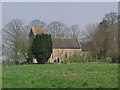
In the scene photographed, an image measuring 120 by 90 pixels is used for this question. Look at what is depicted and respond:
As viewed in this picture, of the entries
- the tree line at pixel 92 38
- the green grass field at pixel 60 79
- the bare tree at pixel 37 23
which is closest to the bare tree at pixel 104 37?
the tree line at pixel 92 38

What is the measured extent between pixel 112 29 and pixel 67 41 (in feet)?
74.8

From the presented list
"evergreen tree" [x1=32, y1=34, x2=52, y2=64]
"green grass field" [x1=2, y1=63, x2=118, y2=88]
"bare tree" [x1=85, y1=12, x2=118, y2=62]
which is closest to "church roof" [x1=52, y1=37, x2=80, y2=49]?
"bare tree" [x1=85, y1=12, x2=118, y2=62]

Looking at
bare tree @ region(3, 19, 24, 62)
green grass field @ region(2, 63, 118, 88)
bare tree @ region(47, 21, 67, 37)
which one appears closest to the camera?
green grass field @ region(2, 63, 118, 88)

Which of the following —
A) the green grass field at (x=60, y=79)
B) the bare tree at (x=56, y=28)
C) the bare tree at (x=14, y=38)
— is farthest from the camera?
the bare tree at (x=56, y=28)

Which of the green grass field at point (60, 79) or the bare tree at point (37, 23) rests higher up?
the bare tree at point (37, 23)

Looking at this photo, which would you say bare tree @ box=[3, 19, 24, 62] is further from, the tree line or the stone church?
the stone church

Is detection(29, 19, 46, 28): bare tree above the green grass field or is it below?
above

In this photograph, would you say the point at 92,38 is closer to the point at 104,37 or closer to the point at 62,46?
the point at 104,37

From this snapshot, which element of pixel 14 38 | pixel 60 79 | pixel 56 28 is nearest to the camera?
pixel 60 79

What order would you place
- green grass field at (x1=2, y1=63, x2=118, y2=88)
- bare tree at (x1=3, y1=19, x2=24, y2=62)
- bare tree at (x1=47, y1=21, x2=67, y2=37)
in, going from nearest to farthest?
green grass field at (x1=2, y1=63, x2=118, y2=88)
bare tree at (x1=3, y1=19, x2=24, y2=62)
bare tree at (x1=47, y1=21, x2=67, y2=37)

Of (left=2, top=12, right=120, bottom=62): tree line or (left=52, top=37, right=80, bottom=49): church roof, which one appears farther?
(left=52, top=37, right=80, bottom=49): church roof

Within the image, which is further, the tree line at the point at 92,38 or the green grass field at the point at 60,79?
the tree line at the point at 92,38

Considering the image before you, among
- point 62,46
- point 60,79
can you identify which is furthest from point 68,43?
point 60,79

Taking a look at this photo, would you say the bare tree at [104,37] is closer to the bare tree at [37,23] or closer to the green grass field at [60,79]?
the bare tree at [37,23]
